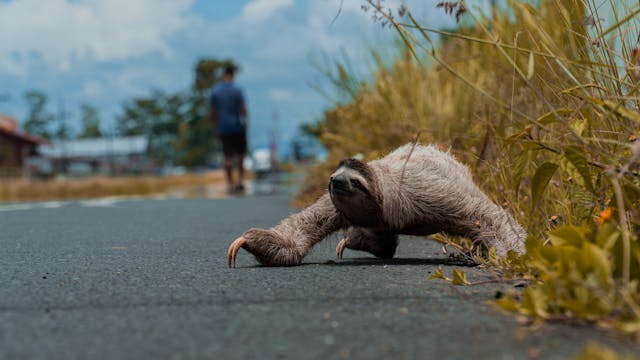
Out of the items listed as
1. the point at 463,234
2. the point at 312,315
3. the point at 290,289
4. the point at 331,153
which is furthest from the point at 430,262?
the point at 331,153

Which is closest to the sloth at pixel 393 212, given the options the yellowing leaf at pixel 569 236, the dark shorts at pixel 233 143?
the yellowing leaf at pixel 569 236

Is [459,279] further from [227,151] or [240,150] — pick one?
[240,150]

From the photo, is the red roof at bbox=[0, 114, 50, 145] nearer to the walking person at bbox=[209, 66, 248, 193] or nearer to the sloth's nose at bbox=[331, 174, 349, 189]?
the walking person at bbox=[209, 66, 248, 193]

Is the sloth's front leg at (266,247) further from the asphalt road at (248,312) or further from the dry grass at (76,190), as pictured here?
the dry grass at (76,190)

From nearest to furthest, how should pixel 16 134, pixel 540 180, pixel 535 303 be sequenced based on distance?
1. pixel 535 303
2. pixel 540 180
3. pixel 16 134

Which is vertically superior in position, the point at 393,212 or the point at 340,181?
the point at 340,181

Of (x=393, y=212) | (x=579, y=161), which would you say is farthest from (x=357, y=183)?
(x=579, y=161)

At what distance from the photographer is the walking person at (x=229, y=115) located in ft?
41.2

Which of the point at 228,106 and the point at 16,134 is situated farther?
the point at 16,134

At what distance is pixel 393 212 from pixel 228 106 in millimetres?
9606

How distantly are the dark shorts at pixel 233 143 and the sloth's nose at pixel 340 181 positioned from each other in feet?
32.3

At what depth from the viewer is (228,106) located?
41.2 ft

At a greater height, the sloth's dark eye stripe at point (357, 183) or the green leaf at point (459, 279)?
the sloth's dark eye stripe at point (357, 183)

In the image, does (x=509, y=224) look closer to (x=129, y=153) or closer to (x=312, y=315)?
(x=312, y=315)
